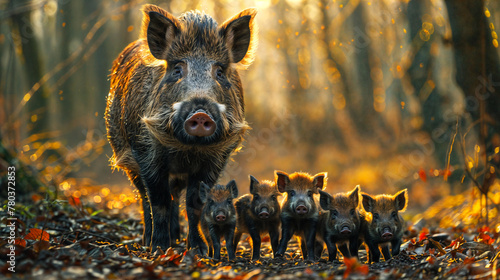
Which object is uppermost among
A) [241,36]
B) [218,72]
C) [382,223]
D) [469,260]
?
[241,36]

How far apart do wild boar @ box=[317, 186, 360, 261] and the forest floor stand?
0.64 feet

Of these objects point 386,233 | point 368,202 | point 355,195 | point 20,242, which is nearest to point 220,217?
point 355,195

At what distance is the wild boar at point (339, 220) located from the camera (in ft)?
17.4

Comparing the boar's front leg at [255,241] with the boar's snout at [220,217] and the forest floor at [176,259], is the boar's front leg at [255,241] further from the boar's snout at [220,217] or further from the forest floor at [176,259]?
the boar's snout at [220,217]

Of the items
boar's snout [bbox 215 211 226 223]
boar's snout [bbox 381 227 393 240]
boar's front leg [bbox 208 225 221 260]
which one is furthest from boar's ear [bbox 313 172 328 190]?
boar's front leg [bbox 208 225 221 260]

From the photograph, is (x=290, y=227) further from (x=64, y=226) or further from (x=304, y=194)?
(x=64, y=226)

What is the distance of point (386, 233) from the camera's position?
5.06m

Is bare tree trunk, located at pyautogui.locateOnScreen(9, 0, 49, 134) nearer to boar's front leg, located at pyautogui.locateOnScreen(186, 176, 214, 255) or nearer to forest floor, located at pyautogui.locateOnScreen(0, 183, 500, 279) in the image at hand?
forest floor, located at pyautogui.locateOnScreen(0, 183, 500, 279)

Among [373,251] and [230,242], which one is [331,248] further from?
[230,242]

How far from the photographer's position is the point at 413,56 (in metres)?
11.9

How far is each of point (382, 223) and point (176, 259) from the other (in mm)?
2153

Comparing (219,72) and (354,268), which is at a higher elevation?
(219,72)

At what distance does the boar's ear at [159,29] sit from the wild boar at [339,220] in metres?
2.45

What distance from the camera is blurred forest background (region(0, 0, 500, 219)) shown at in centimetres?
705
